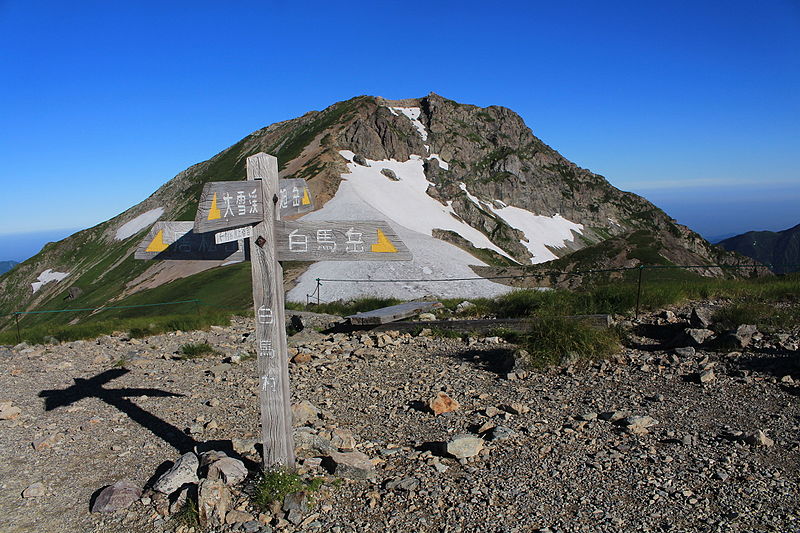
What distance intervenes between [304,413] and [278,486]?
5.98ft

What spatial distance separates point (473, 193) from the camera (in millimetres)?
78688

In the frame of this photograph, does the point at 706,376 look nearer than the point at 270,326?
No

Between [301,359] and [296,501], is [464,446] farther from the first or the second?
[301,359]

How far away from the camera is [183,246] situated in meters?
5.15

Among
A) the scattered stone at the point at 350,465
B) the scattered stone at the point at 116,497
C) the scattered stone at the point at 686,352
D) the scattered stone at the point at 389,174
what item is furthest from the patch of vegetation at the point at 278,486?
the scattered stone at the point at 389,174

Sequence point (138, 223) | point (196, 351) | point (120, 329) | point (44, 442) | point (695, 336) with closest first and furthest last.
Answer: point (44, 442)
point (695, 336)
point (196, 351)
point (120, 329)
point (138, 223)

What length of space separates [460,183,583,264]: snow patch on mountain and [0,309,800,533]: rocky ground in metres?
61.5

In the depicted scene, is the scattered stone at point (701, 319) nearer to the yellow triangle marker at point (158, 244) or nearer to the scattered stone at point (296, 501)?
the scattered stone at point (296, 501)

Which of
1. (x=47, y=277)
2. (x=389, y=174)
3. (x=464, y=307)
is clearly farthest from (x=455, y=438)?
(x=47, y=277)

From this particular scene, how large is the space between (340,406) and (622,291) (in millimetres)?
6616

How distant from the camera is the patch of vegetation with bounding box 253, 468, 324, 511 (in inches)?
170

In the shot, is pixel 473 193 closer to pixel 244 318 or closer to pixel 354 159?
pixel 354 159

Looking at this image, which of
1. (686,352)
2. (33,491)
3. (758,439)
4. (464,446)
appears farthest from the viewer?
(686,352)

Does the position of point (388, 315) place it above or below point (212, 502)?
above
